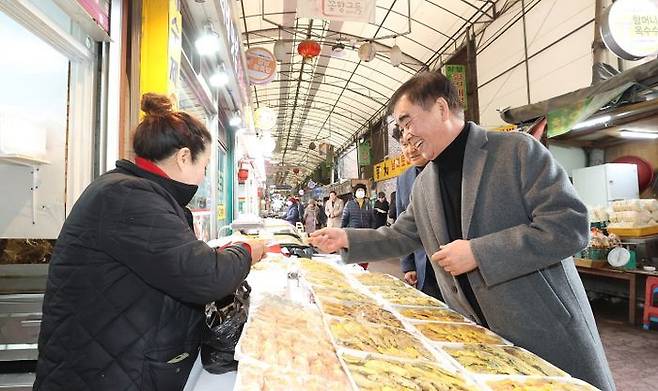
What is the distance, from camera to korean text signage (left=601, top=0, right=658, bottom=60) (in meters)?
4.92

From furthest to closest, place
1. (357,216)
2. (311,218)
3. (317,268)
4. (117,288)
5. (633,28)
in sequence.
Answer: (311,218) → (357,216) → (633,28) → (317,268) → (117,288)

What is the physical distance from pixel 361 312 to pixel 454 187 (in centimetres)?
79

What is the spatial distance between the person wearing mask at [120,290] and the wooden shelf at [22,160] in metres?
1.62

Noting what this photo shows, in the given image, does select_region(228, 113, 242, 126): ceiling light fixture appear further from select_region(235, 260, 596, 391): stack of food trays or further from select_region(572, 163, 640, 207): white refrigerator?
select_region(572, 163, 640, 207): white refrigerator

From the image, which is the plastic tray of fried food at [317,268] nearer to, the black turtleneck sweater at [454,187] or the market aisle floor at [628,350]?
the black turtleneck sweater at [454,187]

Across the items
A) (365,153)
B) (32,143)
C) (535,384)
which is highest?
(365,153)

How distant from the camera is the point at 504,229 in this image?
1621 mm

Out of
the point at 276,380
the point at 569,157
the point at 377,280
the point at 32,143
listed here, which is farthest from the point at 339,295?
the point at 569,157

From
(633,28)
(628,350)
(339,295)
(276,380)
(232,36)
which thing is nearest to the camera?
(276,380)

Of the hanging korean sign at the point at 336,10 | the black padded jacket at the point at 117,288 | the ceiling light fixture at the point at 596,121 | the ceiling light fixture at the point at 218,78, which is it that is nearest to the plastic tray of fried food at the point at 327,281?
the black padded jacket at the point at 117,288

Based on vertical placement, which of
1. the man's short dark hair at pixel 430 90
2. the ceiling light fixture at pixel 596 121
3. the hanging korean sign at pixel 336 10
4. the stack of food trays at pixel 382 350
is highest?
the hanging korean sign at pixel 336 10

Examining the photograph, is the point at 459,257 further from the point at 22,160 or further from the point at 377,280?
the point at 22,160

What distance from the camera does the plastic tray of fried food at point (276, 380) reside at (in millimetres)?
1090

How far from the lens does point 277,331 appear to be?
1542mm
